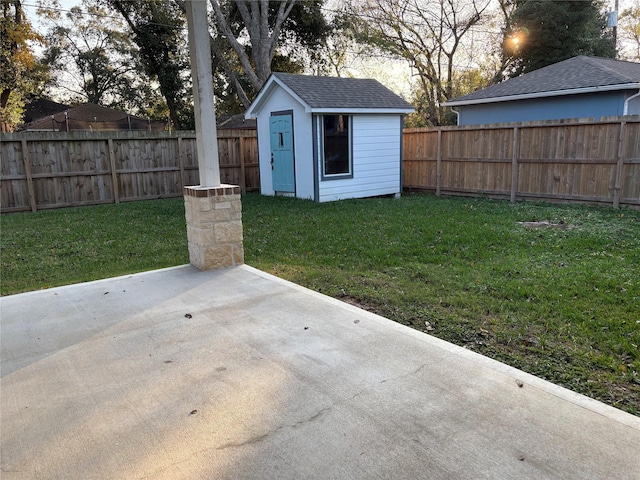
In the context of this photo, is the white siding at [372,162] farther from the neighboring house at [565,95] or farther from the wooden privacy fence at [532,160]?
the neighboring house at [565,95]

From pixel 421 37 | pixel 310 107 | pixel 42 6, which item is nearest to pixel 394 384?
pixel 310 107

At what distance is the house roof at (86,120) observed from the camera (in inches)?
880

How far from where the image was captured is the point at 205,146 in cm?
516

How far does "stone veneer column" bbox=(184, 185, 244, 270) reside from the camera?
5.17 metres

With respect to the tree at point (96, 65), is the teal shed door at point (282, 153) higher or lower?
lower

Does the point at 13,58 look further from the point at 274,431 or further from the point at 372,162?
the point at 274,431

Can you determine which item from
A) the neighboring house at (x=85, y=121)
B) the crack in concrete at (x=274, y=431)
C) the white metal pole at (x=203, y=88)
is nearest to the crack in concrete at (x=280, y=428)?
the crack in concrete at (x=274, y=431)

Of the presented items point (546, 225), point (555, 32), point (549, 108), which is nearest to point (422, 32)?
point (555, 32)

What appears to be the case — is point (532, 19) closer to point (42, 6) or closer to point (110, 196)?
point (110, 196)

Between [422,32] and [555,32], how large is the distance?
268 inches

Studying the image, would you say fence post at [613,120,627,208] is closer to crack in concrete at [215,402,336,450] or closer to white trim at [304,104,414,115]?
white trim at [304,104,414,115]

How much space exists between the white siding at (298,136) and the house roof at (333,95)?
9.0 inches

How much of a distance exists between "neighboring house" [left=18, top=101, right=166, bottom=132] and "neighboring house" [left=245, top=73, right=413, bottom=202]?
45.9 feet

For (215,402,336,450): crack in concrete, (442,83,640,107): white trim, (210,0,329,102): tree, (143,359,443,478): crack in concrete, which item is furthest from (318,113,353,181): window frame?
(210,0,329,102): tree
